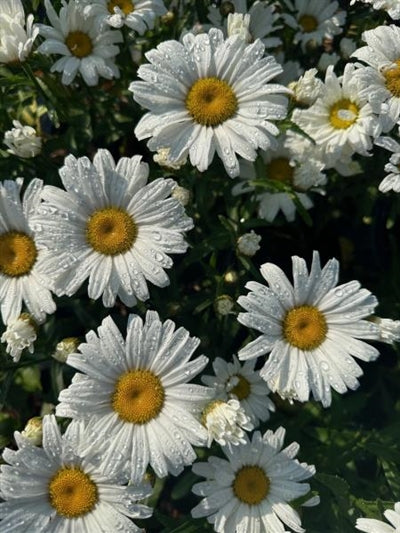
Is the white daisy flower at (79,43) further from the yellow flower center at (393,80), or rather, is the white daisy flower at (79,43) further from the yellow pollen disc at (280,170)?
the yellow flower center at (393,80)

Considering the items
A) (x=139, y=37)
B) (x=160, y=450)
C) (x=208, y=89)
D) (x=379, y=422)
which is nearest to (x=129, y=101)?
(x=139, y=37)

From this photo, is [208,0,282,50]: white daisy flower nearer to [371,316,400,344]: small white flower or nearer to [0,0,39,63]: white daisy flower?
[0,0,39,63]: white daisy flower

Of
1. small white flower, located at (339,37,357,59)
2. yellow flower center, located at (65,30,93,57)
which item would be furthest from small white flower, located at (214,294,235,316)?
small white flower, located at (339,37,357,59)

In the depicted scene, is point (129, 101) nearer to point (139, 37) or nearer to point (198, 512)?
point (139, 37)

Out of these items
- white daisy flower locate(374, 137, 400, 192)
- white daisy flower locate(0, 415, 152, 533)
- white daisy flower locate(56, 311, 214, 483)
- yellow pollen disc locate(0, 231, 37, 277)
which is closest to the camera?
white daisy flower locate(56, 311, 214, 483)

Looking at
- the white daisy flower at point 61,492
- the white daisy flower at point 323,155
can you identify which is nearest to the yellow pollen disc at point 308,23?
the white daisy flower at point 323,155

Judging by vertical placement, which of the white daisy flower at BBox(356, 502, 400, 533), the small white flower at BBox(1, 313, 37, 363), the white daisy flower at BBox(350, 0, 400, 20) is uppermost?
the white daisy flower at BBox(350, 0, 400, 20)
